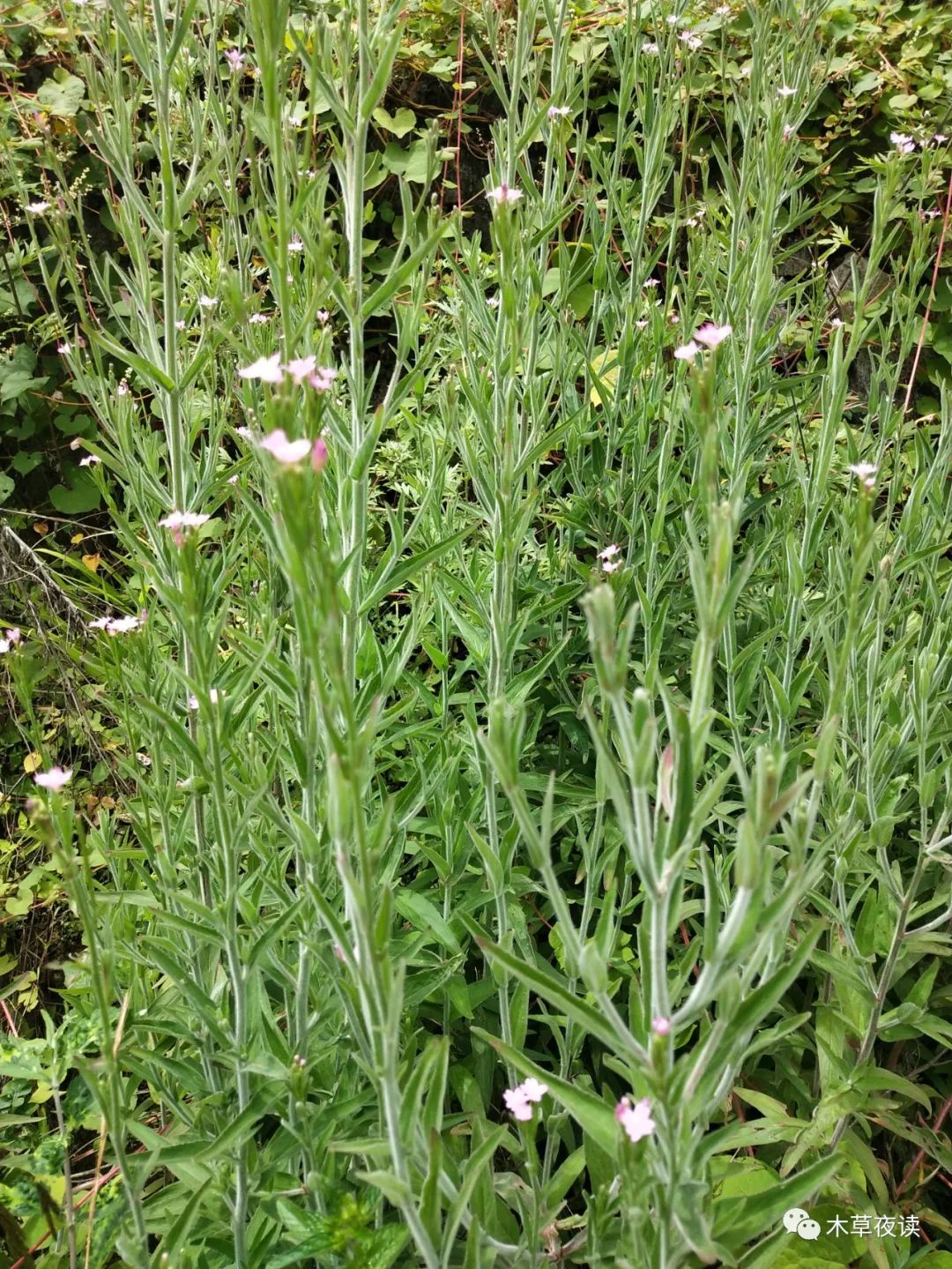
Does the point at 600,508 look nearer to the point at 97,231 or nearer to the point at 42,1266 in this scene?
the point at 42,1266

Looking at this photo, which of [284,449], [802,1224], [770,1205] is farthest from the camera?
[802,1224]

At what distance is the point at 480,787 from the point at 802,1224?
0.87m

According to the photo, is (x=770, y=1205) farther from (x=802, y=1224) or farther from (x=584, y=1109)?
(x=802, y=1224)

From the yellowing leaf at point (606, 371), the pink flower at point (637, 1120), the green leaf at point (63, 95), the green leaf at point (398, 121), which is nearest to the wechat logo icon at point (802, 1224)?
the pink flower at point (637, 1120)

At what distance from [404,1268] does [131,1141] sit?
745 millimetres

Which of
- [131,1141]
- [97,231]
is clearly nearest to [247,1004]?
[131,1141]

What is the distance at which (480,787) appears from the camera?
5.93 ft

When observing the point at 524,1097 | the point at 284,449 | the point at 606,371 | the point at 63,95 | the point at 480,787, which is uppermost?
the point at 284,449

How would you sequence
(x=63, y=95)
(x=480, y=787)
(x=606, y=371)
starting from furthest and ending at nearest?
(x=63, y=95) → (x=606, y=371) → (x=480, y=787)

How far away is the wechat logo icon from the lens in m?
1.44

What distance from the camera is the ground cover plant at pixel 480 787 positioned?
2.90 ft

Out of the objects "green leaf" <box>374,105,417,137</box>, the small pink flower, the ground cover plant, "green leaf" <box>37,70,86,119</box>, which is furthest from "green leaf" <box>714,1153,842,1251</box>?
"green leaf" <box>37,70,86,119</box>

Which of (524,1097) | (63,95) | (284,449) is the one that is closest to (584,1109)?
(524,1097)

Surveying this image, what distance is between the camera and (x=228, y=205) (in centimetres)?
167
